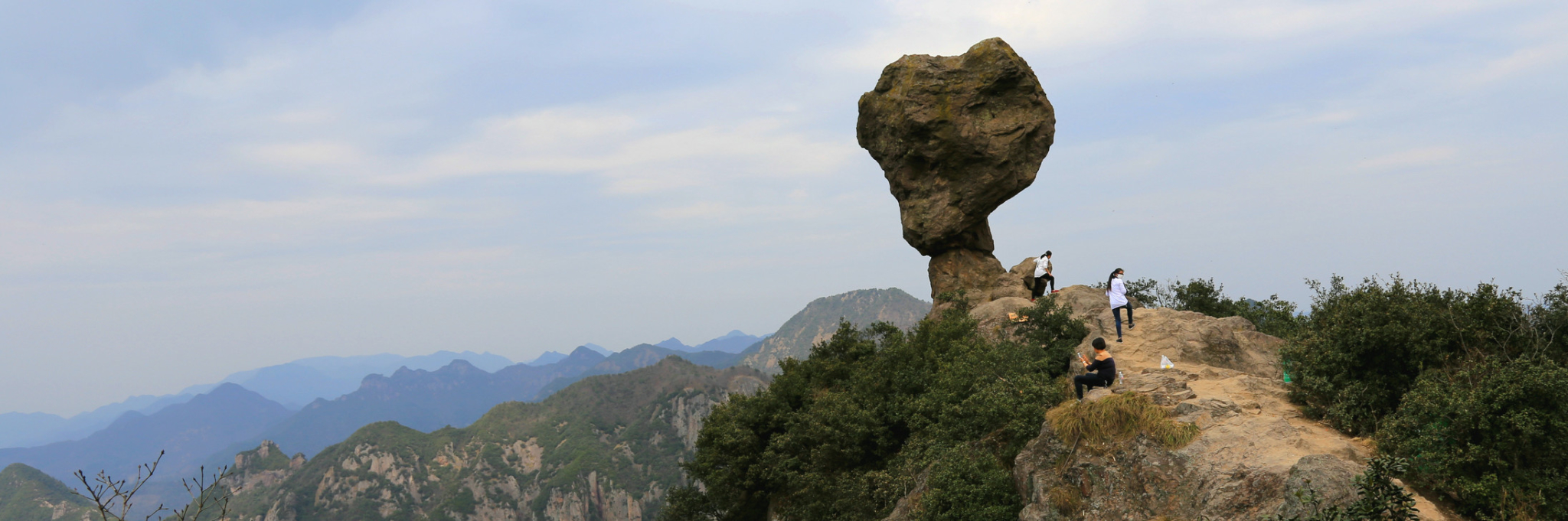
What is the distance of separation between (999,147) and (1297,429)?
56.5 ft

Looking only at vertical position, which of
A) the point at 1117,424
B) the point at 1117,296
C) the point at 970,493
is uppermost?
the point at 1117,296

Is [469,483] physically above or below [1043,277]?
below

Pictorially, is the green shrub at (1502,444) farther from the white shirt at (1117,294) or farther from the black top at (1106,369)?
the white shirt at (1117,294)

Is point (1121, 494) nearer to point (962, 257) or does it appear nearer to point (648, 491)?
point (962, 257)

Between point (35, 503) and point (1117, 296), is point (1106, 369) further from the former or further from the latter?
point (35, 503)

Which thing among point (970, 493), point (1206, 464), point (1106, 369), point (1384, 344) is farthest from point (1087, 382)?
point (1384, 344)

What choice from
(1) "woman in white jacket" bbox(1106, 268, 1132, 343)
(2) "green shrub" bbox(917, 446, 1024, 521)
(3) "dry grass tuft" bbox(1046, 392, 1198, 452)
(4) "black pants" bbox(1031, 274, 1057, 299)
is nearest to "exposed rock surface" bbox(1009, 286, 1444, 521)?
(3) "dry grass tuft" bbox(1046, 392, 1198, 452)

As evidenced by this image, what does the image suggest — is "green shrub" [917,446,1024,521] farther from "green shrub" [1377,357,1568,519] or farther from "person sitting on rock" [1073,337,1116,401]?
"green shrub" [1377,357,1568,519]

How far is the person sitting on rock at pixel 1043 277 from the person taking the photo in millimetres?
27344

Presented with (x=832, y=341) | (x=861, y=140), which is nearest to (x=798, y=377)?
(x=832, y=341)

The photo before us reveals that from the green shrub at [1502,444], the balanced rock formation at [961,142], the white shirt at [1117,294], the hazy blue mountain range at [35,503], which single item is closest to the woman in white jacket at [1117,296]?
the white shirt at [1117,294]

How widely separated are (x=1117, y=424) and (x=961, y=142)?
16.3m

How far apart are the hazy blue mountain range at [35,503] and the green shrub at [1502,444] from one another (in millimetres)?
246664

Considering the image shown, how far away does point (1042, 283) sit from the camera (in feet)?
92.2
